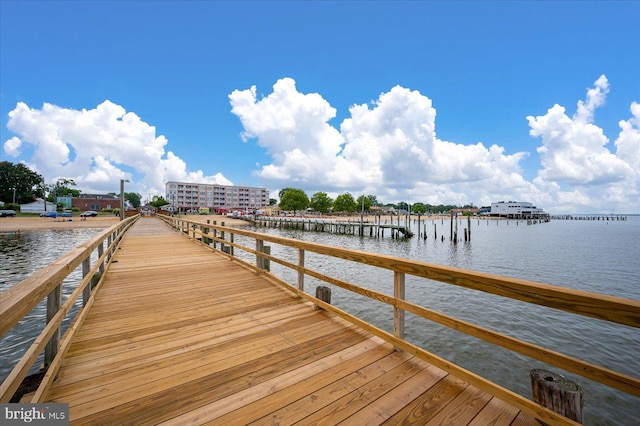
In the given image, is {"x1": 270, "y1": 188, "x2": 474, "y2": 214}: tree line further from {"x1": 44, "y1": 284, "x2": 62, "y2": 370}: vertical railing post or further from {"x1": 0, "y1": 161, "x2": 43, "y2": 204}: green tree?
{"x1": 44, "y1": 284, "x2": 62, "y2": 370}: vertical railing post

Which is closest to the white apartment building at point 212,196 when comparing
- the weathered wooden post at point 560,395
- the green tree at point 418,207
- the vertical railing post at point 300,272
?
the green tree at point 418,207

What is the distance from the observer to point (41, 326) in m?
6.91

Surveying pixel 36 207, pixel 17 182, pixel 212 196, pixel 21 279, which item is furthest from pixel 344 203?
pixel 21 279

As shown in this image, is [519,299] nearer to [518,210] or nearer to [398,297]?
[398,297]

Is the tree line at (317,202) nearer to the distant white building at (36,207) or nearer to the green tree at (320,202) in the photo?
the green tree at (320,202)

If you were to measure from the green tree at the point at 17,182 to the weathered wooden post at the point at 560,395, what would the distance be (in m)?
95.7

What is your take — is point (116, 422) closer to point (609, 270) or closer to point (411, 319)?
point (411, 319)

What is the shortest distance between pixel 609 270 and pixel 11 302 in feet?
78.4

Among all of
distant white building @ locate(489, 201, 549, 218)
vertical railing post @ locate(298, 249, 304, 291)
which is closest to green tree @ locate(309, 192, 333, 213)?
distant white building @ locate(489, 201, 549, 218)

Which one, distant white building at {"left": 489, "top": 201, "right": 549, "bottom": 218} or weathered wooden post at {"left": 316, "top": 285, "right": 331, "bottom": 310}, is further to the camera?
distant white building at {"left": 489, "top": 201, "right": 549, "bottom": 218}

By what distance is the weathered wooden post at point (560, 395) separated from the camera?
6.10 ft
